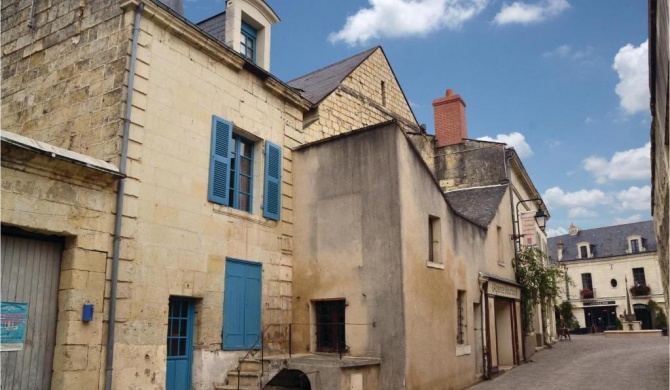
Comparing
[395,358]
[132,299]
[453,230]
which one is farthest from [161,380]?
[453,230]

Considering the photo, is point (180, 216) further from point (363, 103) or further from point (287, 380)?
point (363, 103)

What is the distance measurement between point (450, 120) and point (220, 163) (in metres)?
11.9

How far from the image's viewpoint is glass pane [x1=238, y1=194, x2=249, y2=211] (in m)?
9.73

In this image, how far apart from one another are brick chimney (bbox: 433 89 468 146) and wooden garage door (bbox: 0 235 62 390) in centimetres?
1460

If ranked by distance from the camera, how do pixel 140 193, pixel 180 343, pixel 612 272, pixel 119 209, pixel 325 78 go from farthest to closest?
pixel 612 272 → pixel 325 78 → pixel 180 343 → pixel 140 193 → pixel 119 209

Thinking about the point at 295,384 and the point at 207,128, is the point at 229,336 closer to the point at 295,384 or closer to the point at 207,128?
the point at 295,384

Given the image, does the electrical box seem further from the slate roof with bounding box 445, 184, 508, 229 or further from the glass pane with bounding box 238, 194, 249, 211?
the slate roof with bounding box 445, 184, 508, 229

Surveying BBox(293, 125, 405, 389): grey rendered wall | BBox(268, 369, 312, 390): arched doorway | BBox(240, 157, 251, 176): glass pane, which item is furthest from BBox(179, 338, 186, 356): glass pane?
BBox(240, 157, 251, 176): glass pane

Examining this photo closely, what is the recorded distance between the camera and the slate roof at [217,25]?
1031 cm

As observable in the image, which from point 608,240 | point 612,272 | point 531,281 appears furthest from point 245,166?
point 608,240

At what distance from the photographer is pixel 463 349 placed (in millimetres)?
11086

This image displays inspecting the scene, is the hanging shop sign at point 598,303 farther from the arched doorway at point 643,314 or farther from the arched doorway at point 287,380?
the arched doorway at point 287,380

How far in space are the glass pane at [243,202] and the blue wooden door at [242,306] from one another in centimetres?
103

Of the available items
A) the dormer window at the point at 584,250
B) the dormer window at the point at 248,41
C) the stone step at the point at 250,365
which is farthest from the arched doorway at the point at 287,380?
the dormer window at the point at 584,250
